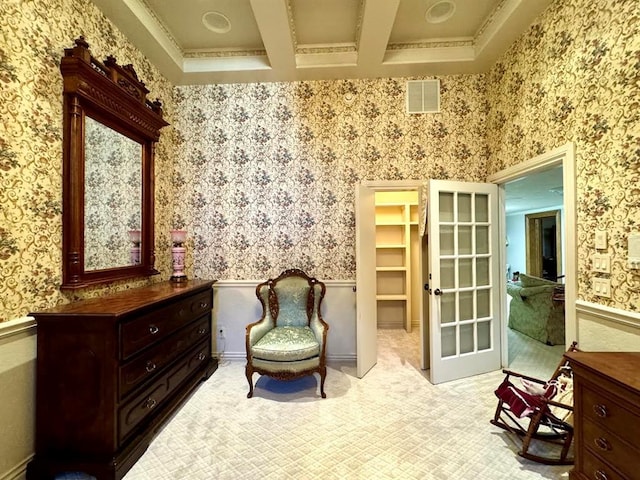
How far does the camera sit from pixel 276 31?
256cm

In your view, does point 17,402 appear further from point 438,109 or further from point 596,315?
point 438,109

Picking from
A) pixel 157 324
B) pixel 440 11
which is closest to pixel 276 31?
pixel 440 11

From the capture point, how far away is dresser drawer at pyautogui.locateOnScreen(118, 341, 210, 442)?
5.77 ft

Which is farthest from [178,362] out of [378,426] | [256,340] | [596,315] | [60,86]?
[596,315]

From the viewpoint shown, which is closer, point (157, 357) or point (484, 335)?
point (157, 357)

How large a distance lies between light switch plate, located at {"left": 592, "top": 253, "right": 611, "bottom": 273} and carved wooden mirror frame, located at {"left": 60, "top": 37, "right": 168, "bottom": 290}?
11.5 feet

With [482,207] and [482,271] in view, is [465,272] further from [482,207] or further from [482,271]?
[482,207]

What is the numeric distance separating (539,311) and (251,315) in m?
3.79

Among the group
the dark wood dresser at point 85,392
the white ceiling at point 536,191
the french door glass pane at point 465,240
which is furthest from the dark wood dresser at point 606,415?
the white ceiling at point 536,191

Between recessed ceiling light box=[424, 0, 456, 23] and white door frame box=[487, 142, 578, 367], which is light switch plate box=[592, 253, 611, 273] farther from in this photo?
recessed ceiling light box=[424, 0, 456, 23]

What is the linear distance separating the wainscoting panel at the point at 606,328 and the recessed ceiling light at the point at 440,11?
2643 mm

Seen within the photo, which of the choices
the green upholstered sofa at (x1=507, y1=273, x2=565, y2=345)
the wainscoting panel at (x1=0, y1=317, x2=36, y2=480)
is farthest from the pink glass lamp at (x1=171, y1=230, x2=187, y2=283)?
the green upholstered sofa at (x1=507, y1=273, x2=565, y2=345)

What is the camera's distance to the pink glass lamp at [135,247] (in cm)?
260

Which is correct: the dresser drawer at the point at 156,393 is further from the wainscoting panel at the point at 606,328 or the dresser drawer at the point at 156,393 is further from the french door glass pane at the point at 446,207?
the wainscoting panel at the point at 606,328
